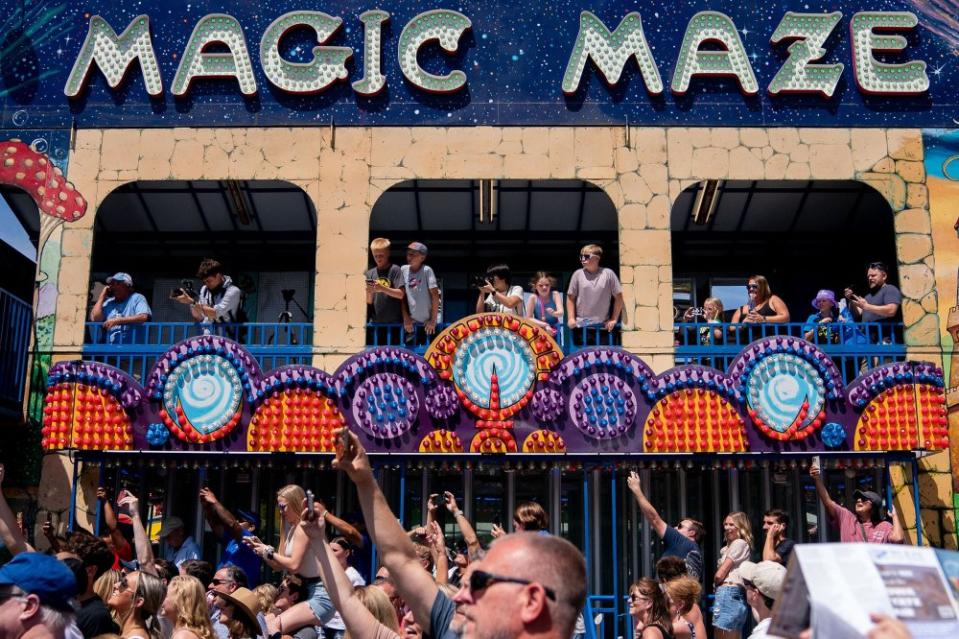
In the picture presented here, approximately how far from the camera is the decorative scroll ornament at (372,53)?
1455cm

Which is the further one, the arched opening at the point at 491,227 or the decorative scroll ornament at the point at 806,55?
the arched opening at the point at 491,227

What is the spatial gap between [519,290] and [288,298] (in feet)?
15.6

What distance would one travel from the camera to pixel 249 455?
12852 millimetres

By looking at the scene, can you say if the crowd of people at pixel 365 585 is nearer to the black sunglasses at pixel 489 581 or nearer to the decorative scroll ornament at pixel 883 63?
the black sunglasses at pixel 489 581

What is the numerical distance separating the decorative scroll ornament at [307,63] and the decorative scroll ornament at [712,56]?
445 cm

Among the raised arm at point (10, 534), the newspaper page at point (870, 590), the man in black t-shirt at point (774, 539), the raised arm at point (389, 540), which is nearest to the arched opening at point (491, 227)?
the man in black t-shirt at point (774, 539)

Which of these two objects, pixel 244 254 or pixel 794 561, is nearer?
pixel 794 561

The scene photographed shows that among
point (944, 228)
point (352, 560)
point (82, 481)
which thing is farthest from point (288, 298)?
point (944, 228)

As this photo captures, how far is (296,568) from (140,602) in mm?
926

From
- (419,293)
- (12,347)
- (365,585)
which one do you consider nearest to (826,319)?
(419,293)

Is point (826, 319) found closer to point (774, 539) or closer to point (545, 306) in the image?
point (545, 306)

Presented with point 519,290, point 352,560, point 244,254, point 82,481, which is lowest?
point 352,560

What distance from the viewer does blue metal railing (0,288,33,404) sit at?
13.8 m

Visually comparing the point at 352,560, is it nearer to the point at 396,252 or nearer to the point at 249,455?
the point at 249,455
